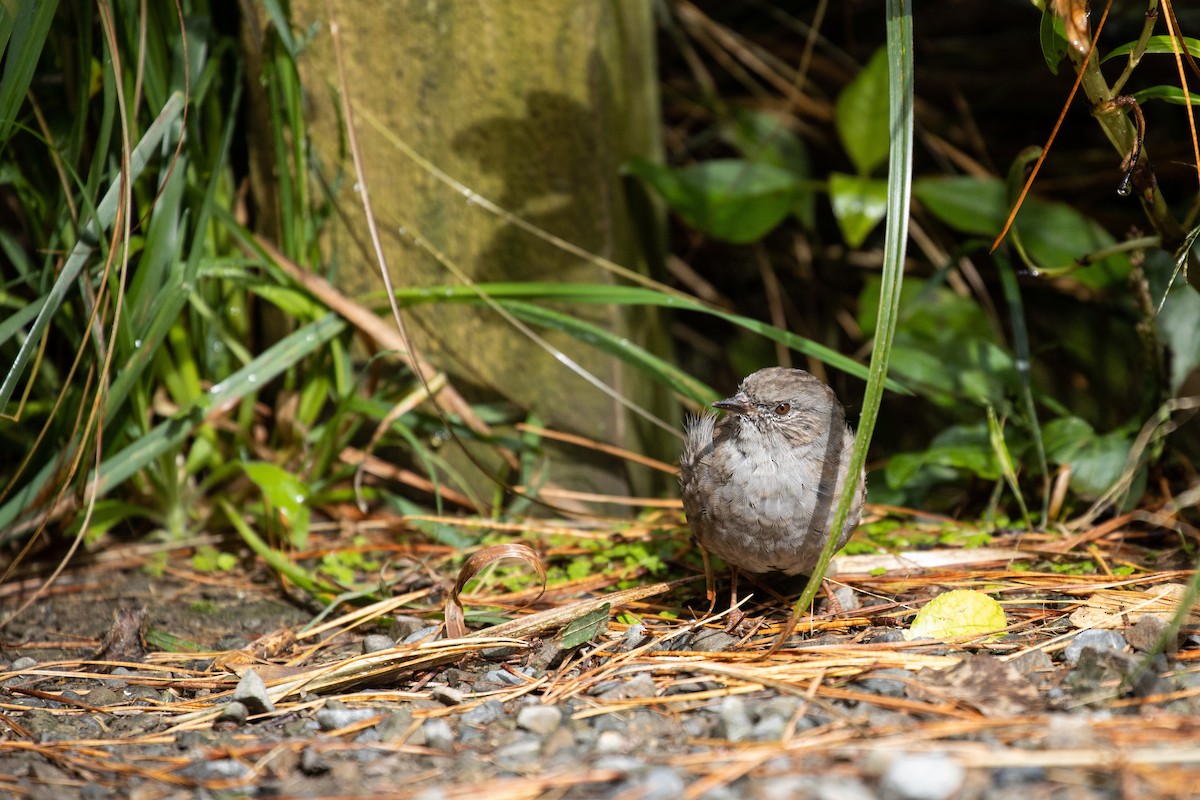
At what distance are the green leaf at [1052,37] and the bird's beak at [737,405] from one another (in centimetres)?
113

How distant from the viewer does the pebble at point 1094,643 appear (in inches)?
93.7

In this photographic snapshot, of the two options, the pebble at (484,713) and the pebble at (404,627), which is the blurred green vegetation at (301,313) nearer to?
the pebble at (404,627)

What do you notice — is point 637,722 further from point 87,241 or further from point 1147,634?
point 87,241

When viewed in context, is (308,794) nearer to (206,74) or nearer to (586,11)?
(206,74)

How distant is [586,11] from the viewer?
3541 mm

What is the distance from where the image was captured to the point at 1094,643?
243 cm

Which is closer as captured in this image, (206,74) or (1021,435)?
(206,74)

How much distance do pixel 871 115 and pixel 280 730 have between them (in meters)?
3.04

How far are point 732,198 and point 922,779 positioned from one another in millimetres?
2550

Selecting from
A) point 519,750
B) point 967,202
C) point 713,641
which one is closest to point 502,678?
point 519,750

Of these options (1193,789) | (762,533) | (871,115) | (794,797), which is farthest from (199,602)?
(871,115)

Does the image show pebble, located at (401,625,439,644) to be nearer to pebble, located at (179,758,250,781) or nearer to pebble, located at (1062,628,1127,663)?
pebble, located at (179,758,250,781)

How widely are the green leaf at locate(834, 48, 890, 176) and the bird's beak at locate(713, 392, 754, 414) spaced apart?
4.99 ft

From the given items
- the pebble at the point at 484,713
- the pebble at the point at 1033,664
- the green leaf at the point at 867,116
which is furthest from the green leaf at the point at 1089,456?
the pebble at the point at 484,713
